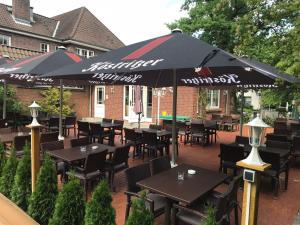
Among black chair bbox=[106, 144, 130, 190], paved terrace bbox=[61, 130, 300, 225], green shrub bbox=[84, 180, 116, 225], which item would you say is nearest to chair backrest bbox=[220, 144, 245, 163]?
paved terrace bbox=[61, 130, 300, 225]

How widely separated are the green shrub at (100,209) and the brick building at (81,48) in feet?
42.5

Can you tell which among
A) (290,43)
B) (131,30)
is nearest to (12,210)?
(290,43)

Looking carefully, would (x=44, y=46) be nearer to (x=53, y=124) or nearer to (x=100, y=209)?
(x=53, y=124)

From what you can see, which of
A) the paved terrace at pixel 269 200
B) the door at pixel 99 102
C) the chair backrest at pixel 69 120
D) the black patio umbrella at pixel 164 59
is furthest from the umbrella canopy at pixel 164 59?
the door at pixel 99 102

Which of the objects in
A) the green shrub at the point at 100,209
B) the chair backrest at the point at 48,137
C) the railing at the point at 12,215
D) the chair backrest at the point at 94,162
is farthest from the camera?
the chair backrest at the point at 48,137

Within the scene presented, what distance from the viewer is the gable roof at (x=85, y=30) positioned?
2122 cm

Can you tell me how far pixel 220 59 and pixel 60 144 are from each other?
4049 mm

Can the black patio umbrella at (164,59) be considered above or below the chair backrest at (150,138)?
above

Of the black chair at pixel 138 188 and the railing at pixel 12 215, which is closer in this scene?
the railing at pixel 12 215

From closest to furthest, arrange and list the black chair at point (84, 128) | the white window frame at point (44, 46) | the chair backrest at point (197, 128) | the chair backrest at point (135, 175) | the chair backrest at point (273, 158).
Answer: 1. the chair backrest at point (135, 175)
2. the chair backrest at point (273, 158)
3. the black chair at point (84, 128)
4. the chair backrest at point (197, 128)
5. the white window frame at point (44, 46)

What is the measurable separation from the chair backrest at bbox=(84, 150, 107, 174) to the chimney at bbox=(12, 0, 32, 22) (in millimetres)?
19646

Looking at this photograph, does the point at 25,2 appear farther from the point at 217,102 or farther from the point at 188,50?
the point at 188,50

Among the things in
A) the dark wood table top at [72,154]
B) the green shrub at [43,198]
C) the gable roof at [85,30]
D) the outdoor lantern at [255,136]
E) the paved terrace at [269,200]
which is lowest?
the paved terrace at [269,200]

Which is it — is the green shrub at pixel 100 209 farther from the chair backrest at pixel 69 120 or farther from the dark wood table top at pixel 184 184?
the chair backrest at pixel 69 120
